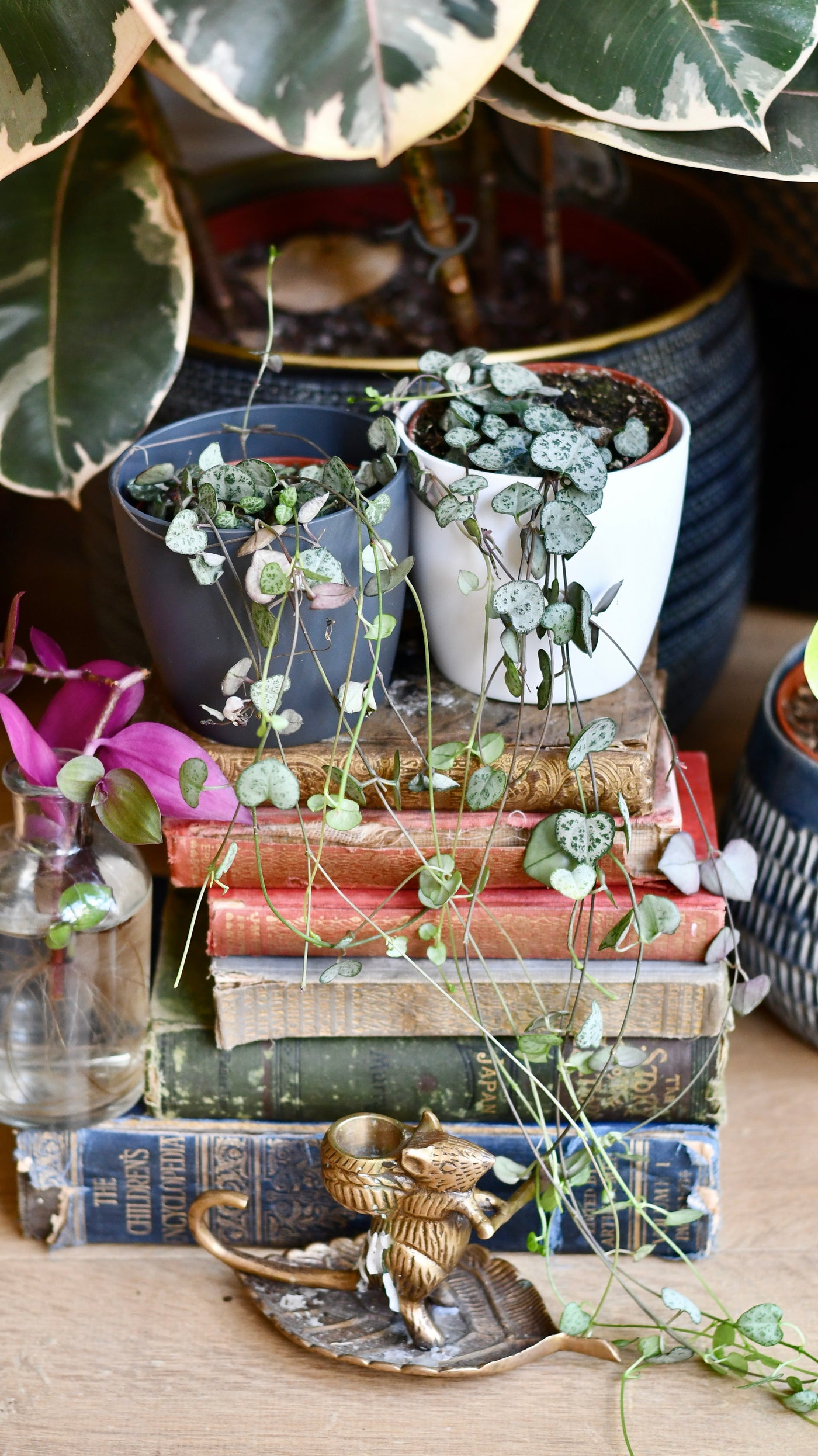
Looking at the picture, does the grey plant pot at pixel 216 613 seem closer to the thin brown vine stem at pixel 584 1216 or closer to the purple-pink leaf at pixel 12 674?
the purple-pink leaf at pixel 12 674

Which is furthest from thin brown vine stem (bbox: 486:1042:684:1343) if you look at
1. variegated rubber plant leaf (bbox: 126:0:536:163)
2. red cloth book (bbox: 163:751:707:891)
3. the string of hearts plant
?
variegated rubber plant leaf (bbox: 126:0:536:163)

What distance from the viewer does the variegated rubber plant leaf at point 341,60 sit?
1.50ft

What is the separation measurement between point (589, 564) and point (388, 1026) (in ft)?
0.77

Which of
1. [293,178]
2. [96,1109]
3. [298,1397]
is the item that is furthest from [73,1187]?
[293,178]

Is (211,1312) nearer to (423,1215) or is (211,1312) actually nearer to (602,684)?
(423,1215)

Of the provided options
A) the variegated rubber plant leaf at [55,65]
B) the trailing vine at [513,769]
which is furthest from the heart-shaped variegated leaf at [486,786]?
the variegated rubber plant leaf at [55,65]

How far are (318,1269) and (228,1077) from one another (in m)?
0.10

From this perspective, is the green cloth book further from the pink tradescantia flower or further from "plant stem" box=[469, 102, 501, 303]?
"plant stem" box=[469, 102, 501, 303]

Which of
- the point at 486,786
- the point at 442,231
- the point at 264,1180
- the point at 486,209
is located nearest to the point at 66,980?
the point at 264,1180

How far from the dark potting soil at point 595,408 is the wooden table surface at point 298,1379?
385 millimetres

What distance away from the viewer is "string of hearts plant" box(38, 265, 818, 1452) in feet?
1.72

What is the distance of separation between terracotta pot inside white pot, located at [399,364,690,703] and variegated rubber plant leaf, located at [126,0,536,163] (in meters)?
0.14

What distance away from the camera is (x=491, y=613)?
0.53 metres

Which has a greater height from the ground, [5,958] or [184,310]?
[184,310]
